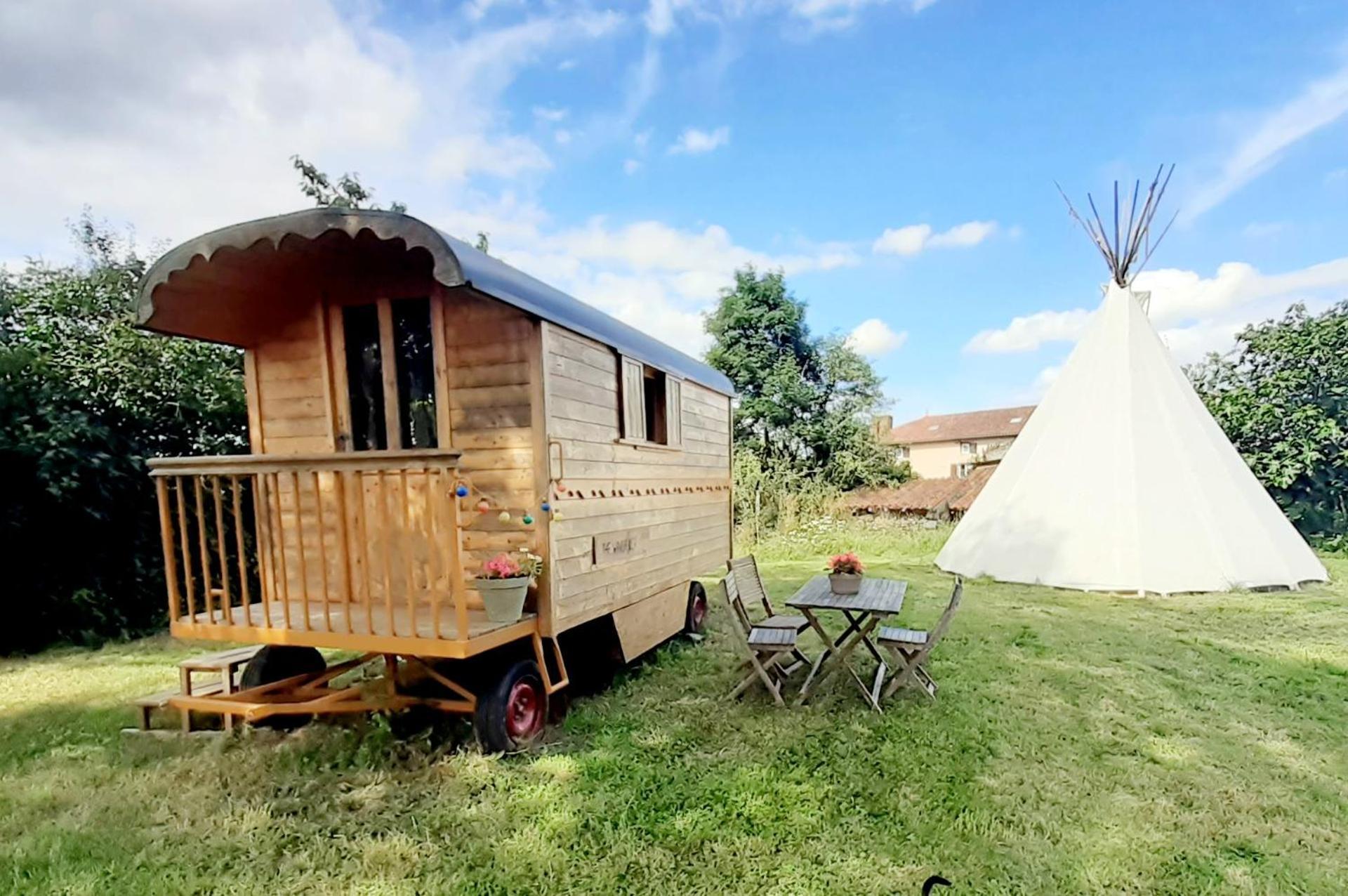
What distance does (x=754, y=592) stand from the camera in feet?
18.0

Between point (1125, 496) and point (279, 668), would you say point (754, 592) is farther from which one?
point (1125, 496)

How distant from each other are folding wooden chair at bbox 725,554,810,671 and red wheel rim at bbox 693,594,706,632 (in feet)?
3.49

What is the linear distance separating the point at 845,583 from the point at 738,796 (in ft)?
6.42

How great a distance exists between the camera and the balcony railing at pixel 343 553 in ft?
10.2

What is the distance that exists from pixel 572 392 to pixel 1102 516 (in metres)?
7.94

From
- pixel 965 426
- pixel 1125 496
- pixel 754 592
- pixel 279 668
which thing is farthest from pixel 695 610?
pixel 965 426

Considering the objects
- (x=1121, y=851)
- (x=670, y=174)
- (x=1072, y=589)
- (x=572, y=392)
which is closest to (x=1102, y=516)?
(x=1072, y=589)

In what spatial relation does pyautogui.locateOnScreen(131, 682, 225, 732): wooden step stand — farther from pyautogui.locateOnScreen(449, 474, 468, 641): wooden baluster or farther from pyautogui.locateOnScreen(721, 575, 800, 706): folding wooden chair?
pyautogui.locateOnScreen(721, 575, 800, 706): folding wooden chair

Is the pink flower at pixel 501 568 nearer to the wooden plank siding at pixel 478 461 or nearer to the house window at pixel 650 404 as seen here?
the wooden plank siding at pixel 478 461

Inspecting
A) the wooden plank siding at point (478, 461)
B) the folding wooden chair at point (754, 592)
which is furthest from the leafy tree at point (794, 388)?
the wooden plank siding at point (478, 461)

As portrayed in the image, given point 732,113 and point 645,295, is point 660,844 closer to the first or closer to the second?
point 732,113

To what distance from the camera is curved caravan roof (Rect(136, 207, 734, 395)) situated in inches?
119

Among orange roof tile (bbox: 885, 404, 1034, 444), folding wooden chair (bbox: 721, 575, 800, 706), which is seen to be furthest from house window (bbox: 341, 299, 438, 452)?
orange roof tile (bbox: 885, 404, 1034, 444)

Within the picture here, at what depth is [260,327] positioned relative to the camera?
422cm
